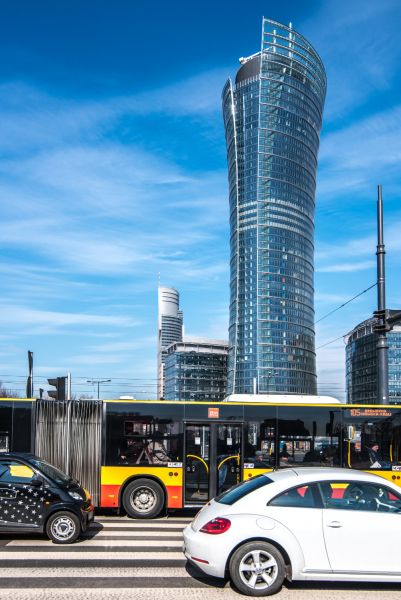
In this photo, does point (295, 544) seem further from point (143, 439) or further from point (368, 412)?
point (368, 412)

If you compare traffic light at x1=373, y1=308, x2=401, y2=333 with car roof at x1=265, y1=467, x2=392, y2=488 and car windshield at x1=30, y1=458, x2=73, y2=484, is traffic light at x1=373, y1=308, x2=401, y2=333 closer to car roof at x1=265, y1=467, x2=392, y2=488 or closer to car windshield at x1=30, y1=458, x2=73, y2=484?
car windshield at x1=30, y1=458, x2=73, y2=484

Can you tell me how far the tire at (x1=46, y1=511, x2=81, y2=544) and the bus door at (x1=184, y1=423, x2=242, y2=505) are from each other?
4372 mm

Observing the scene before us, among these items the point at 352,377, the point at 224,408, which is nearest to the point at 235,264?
the point at 352,377

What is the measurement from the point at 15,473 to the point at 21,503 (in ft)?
1.76

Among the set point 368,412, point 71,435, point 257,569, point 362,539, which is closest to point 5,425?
point 71,435

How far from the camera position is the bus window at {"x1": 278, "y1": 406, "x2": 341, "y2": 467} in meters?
14.9

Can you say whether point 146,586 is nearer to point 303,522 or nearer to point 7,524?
point 303,522

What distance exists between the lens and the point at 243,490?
8.16 meters

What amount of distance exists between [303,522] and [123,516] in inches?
309

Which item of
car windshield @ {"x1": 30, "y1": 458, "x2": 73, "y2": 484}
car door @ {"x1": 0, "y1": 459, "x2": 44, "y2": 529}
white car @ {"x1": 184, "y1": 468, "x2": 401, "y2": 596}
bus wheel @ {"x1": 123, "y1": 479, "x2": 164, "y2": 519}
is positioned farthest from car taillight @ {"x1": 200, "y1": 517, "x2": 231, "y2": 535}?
bus wheel @ {"x1": 123, "y1": 479, "x2": 164, "y2": 519}

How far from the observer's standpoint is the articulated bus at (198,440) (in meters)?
14.7

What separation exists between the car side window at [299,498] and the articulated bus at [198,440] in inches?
275

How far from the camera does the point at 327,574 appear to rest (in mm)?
7496

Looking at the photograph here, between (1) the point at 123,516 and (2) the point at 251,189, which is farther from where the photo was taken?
(2) the point at 251,189
